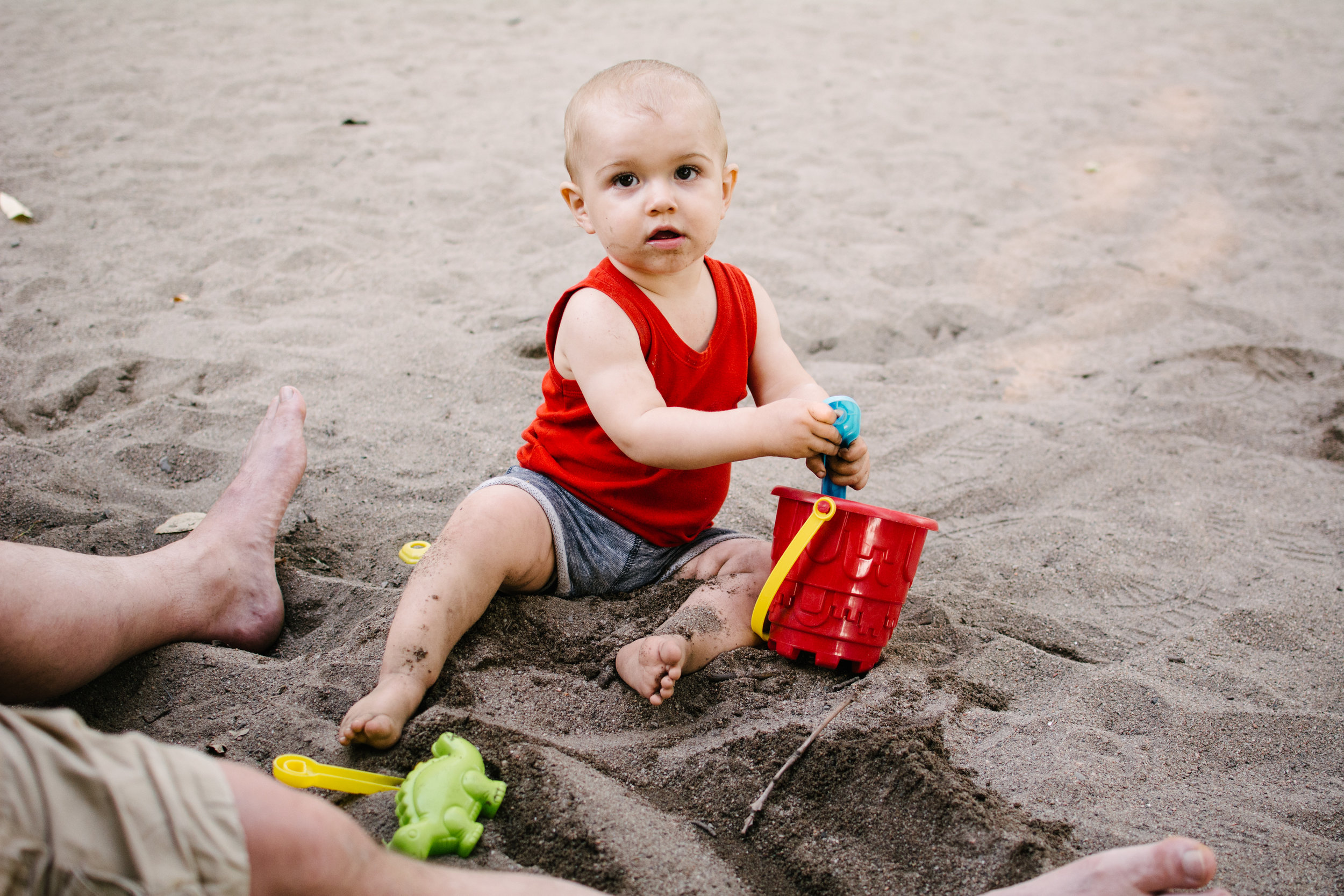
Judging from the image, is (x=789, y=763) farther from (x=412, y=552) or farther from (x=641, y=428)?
(x=412, y=552)

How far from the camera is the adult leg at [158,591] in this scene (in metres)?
1.46

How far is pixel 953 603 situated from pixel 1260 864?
78 cm

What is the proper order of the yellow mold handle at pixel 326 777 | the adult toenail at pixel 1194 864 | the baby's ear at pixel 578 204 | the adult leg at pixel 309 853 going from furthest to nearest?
the baby's ear at pixel 578 204 → the yellow mold handle at pixel 326 777 → the adult toenail at pixel 1194 864 → the adult leg at pixel 309 853

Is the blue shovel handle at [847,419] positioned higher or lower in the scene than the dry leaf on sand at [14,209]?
higher

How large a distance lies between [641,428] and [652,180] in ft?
1.50

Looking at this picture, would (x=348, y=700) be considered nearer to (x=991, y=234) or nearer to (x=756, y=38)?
(x=991, y=234)

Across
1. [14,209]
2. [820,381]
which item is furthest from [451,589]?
[14,209]

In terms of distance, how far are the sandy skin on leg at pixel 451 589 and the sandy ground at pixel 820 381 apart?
57 mm

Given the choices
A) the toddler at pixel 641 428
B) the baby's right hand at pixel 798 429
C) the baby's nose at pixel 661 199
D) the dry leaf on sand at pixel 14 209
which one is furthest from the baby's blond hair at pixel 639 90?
the dry leaf on sand at pixel 14 209

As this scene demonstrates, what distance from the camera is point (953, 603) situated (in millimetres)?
2010

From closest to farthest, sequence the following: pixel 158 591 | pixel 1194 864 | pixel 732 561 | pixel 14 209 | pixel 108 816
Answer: pixel 108 816
pixel 1194 864
pixel 158 591
pixel 732 561
pixel 14 209

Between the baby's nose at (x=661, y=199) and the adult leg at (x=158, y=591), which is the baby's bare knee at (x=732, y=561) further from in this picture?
the adult leg at (x=158, y=591)

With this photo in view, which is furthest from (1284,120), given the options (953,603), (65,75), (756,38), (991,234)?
(65,75)

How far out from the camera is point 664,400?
183cm
